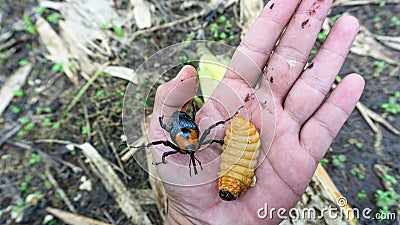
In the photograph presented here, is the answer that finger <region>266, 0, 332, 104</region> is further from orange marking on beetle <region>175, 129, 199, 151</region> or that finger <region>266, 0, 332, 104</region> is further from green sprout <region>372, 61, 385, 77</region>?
green sprout <region>372, 61, 385, 77</region>

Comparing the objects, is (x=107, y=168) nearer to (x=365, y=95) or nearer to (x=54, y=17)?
(x=54, y=17)

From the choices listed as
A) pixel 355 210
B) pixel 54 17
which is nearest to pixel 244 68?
pixel 355 210

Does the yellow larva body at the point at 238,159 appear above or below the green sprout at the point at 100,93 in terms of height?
above

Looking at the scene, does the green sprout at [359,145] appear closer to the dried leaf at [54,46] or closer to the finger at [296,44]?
the finger at [296,44]

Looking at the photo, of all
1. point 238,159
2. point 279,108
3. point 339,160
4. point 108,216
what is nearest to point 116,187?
point 108,216

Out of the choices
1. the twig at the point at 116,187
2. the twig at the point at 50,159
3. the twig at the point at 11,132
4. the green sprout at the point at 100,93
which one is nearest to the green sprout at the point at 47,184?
the twig at the point at 50,159

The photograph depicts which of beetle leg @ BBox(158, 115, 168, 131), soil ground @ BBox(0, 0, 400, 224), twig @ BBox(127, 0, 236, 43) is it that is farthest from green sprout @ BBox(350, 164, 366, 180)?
twig @ BBox(127, 0, 236, 43)
